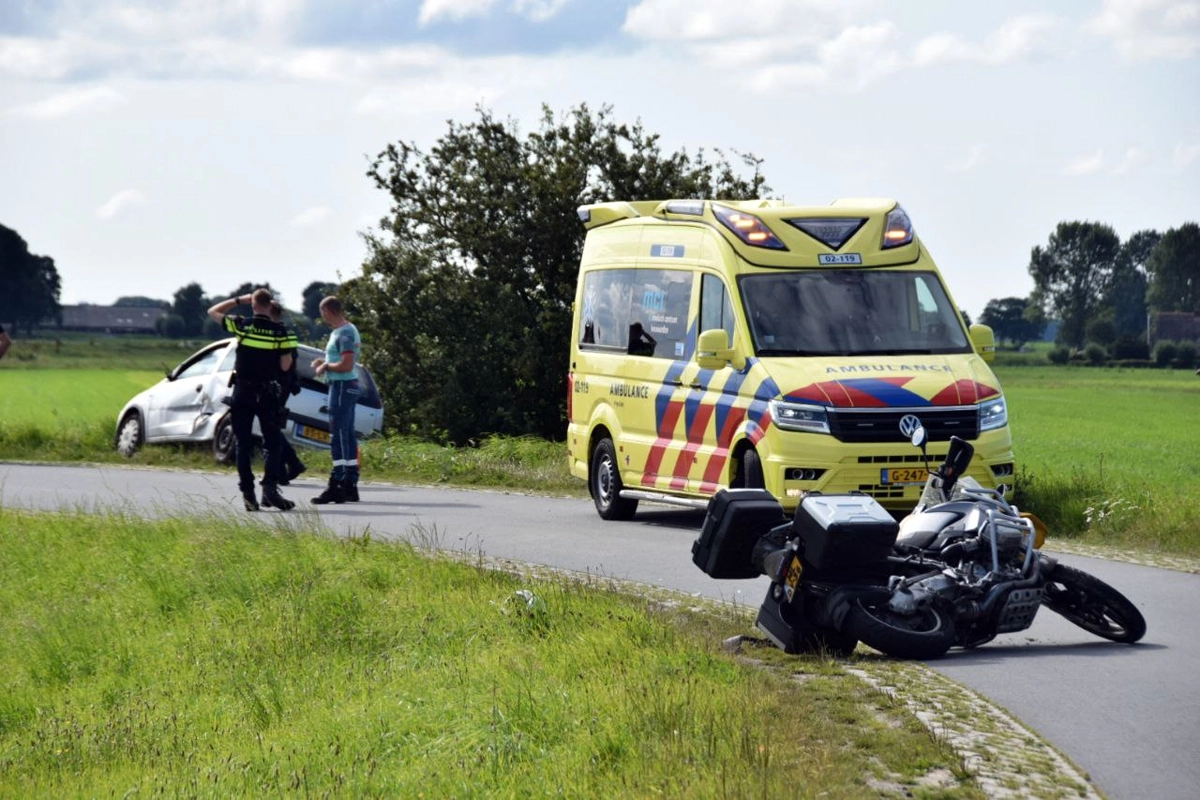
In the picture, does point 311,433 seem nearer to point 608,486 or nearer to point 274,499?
point 274,499

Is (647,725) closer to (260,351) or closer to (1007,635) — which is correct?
(1007,635)

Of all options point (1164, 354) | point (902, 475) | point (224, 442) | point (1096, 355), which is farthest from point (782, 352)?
point (1096, 355)

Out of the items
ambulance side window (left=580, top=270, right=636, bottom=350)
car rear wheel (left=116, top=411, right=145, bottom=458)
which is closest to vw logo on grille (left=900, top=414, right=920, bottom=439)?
ambulance side window (left=580, top=270, right=636, bottom=350)

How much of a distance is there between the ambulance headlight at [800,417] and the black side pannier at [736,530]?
417cm

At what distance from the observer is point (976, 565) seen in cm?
936

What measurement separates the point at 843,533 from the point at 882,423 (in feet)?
16.3


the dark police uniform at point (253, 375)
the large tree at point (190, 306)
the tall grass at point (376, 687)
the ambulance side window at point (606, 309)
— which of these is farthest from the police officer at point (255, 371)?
the large tree at point (190, 306)

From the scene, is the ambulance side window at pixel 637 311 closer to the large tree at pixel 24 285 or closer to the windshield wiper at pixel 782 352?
the windshield wiper at pixel 782 352

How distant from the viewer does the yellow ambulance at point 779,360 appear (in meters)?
13.7

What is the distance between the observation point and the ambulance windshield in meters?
14.5

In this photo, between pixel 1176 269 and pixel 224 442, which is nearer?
pixel 224 442

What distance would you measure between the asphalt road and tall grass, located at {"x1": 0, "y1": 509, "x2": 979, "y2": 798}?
80 centimetres

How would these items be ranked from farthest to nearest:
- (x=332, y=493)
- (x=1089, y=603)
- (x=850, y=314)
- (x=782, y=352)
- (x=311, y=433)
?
(x=311, y=433) < (x=332, y=493) < (x=850, y=314) < (x=782, y=352) < (x=1089, y=603)

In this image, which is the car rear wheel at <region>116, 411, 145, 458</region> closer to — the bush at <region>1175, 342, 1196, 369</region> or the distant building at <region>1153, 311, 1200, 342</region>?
the bush at <region>1175, 342, 1196, 369</region>
